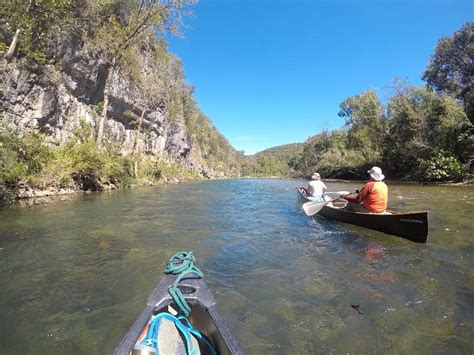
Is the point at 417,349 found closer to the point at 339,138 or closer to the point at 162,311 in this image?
the point at 162,311

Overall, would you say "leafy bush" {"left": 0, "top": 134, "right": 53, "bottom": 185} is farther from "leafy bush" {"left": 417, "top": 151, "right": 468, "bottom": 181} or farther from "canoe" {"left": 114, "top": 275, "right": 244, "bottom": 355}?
"leafy bush" {"left": 417, "top": 151, "right": 468, "bottom": 181}

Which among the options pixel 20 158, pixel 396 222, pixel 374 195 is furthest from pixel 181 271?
pixel 20 158

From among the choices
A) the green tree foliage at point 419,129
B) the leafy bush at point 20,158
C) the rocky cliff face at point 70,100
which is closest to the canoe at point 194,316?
the leafy bush at point 20,158

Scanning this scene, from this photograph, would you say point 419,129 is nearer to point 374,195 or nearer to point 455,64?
point 455,64

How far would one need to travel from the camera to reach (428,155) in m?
28.1

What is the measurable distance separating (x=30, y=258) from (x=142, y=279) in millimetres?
2325

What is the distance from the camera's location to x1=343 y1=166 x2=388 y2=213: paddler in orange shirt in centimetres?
757

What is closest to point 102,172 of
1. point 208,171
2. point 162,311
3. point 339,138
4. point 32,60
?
point 32,60

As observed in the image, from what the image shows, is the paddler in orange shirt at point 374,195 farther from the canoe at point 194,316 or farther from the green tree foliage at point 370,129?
the green tree foliage at point 370,129

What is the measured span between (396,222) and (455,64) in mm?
34610

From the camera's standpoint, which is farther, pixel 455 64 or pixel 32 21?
pixel 455 64

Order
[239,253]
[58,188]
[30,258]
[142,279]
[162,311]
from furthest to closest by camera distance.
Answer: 1. [58,188]
2. [239,253]
3. [30,258]
4. [142,279]
5. [162,311]

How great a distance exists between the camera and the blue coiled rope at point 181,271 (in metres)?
2.89

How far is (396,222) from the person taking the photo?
7.04m
